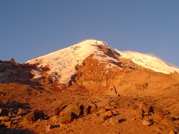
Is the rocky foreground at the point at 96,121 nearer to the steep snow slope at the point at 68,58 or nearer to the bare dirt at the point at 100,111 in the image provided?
the bare dirt at the point at 100,111

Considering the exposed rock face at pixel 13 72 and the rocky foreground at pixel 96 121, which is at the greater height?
the exposed rock face at pixel 13 72

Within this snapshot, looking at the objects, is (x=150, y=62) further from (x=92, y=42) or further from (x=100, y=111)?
(x=100, y=111)

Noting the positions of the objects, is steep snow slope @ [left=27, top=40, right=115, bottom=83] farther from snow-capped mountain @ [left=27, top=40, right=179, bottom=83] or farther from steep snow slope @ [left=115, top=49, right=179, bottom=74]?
steep snow slope @ [left=115, top=49, right=179, bottom=74]

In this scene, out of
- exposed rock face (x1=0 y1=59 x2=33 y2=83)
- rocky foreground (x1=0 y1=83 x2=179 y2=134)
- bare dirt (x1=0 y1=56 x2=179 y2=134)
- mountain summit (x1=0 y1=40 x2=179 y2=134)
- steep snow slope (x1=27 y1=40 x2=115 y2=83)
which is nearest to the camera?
rocky foreground (x1=0 y1=83 x2=179 y2=134)

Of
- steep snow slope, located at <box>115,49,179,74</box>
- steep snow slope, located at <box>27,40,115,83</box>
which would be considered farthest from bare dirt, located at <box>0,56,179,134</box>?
steep snow slope, located at <box>115,49,179,74</box>

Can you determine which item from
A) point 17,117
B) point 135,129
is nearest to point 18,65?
point 17,117

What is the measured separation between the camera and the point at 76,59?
35.1 m

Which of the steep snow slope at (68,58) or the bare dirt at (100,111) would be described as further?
the steep snow slope at (68,58)

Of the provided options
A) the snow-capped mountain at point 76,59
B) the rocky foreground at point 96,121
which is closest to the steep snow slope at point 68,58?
the snow-capped mountain at point 76,59

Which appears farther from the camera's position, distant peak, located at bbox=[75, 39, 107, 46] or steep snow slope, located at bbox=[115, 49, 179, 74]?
distant peak, located at bbox=[75, 39, 107, 46]

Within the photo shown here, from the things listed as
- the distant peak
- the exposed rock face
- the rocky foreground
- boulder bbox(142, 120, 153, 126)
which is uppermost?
the distant peak

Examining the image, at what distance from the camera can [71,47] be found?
129 ft

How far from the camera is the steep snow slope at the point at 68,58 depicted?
32.6 m

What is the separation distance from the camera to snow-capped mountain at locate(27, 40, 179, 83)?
32.7 metres
